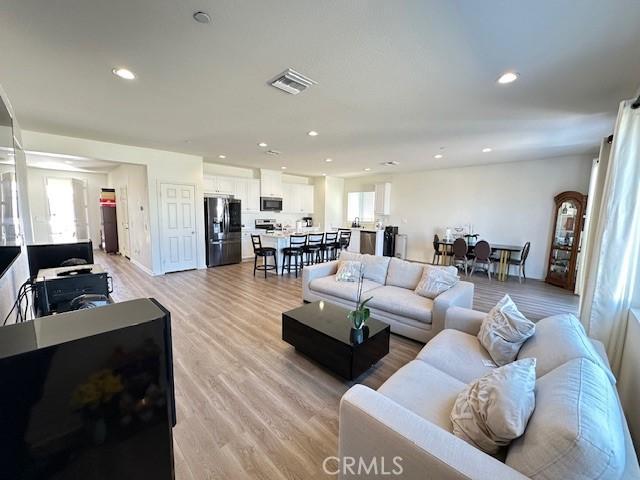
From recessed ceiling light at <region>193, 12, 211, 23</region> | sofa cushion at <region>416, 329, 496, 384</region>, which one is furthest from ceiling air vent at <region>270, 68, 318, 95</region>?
sofa cushion at <region>416, 329, 496, 384</region>

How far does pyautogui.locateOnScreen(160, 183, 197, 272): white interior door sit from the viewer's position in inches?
230

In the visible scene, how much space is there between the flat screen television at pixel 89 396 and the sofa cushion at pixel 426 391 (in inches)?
45.1

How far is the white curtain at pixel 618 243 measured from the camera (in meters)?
2.14

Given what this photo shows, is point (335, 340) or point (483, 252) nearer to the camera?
point (335, 340)

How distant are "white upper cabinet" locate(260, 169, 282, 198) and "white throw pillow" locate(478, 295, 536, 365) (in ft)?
22.7

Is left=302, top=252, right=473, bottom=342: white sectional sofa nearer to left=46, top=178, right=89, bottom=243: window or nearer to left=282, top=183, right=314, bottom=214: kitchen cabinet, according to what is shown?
left=282, top=183, right=314, bottom=214: kitchen cabinet

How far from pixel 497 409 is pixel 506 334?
A: 0.93 meters

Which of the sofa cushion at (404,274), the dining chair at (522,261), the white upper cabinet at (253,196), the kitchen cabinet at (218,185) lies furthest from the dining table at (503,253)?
the kitchen cabinet at (218,185)

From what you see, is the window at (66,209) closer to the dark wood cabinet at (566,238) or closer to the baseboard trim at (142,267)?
the baseboard trim at (142,267)

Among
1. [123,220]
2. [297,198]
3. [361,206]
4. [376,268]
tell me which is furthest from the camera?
[361,206]

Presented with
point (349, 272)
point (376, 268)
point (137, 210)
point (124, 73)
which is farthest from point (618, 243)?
point (137, 210)

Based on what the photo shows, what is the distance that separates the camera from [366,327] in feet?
8.19

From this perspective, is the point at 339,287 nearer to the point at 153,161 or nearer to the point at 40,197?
the point at 153,161

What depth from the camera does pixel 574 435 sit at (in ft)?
2.83
